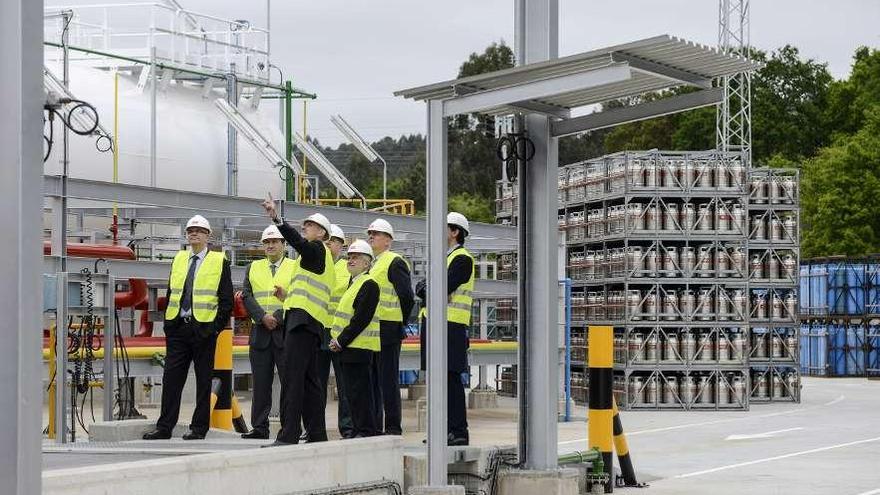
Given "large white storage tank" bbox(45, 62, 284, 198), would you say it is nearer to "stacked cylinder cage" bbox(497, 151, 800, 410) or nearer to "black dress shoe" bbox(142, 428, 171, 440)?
"stacked cylinder cage" bbox(497, 151, 800, 410)

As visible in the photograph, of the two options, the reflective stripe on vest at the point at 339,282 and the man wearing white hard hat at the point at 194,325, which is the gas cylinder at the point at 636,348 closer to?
the reflective stripe on vest at the point at 339,282

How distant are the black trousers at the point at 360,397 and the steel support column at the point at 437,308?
72.7 inches

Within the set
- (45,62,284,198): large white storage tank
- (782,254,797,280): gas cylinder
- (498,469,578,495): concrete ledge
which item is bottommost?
(498,469,578,495): concrete ledge

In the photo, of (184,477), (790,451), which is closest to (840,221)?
(790,451)

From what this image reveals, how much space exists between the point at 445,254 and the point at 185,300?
3.31m

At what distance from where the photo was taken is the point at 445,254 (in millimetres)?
11086

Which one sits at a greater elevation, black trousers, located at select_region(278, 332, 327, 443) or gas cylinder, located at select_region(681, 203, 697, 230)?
gas cylinder, located at select_region(681, 203, 697, 230)

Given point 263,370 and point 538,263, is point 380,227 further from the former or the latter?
point 538,263

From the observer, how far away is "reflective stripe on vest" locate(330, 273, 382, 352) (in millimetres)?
13000

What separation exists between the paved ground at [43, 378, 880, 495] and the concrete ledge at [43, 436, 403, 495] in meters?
1.46

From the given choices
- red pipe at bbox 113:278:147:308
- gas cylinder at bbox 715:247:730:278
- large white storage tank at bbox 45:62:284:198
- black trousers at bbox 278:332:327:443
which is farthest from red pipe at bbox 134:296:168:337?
black trousers at bbox 278:332:327:443

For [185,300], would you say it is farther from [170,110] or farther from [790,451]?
[170,110]

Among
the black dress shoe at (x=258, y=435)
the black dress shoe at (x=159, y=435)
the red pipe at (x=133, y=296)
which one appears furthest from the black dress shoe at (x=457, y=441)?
the red pipe at (x=133, y=296)

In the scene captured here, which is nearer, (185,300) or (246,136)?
(185,300)
